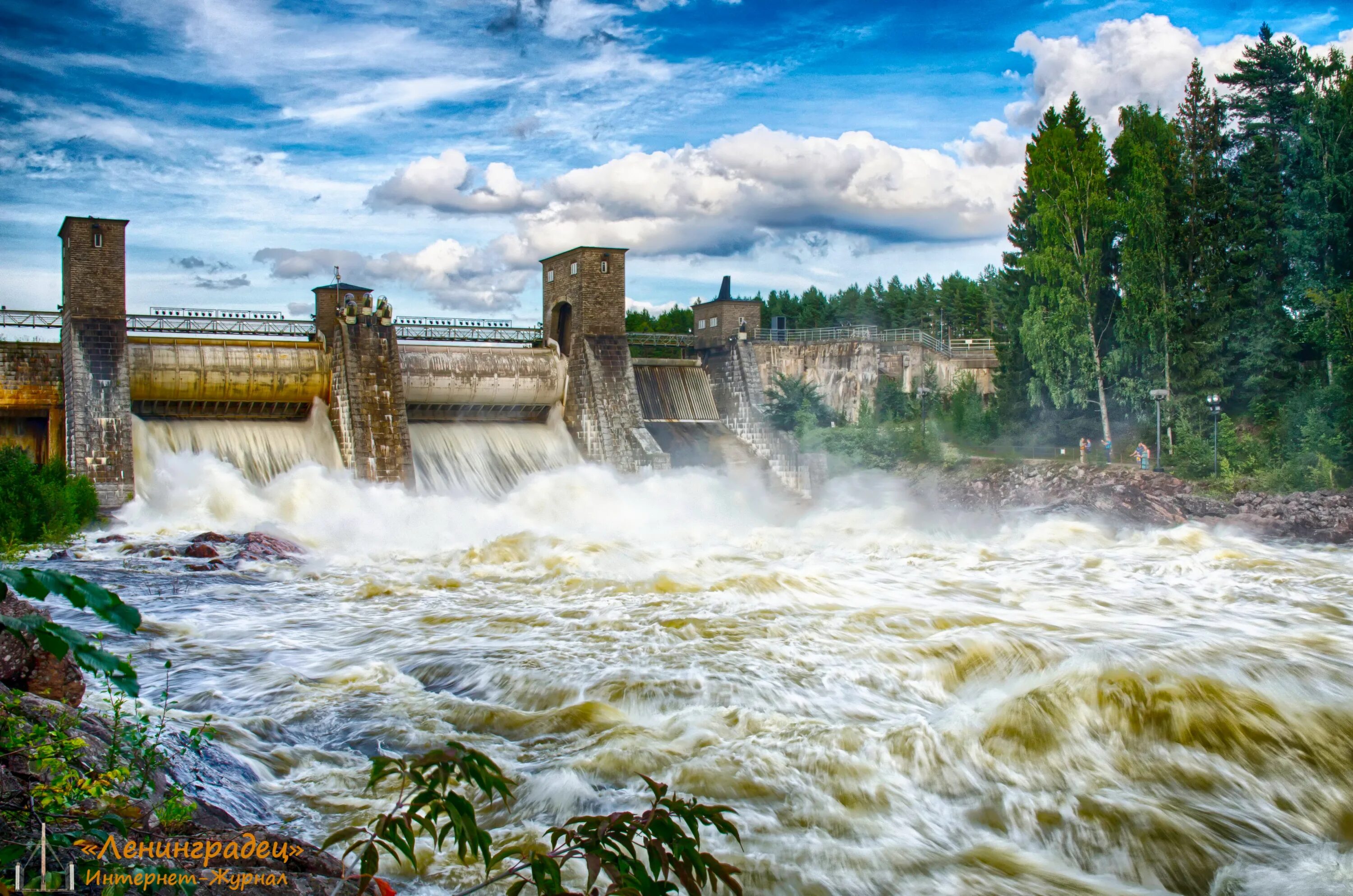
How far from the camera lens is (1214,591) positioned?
46.6 ft

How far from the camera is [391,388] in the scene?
23031 mm

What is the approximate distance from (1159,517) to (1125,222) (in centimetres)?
1002

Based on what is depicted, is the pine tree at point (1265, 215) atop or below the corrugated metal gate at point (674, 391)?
atop

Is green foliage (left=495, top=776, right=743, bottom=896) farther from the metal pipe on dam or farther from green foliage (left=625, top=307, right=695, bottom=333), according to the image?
green foliage (left=625, top=307, right=695, bottom=333)

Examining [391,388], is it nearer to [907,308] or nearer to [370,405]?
[370,405]

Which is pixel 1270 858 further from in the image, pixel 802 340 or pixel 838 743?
pixel 802 340

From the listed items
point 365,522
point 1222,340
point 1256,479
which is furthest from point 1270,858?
point 1222,340

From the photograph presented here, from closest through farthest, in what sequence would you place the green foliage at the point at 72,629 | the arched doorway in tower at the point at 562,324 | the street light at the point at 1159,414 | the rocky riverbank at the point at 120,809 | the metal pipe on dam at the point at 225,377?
the green foliage at the point at 72,629, the rocky riverbank at the point at 120,809, the metal pipe on dam at the point at 225,377, the street light at the point at 1159,414, the arched doorway in tower at the point at 562,324

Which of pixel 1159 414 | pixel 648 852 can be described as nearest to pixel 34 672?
pixel 648 852

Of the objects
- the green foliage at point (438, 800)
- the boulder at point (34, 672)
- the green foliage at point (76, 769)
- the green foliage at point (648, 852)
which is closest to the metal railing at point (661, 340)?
the boulder at point (34, 672)

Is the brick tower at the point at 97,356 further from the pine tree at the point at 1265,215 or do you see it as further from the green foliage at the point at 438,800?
the pine tree at the point at 1265,215

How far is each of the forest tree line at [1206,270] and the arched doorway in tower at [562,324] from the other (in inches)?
583

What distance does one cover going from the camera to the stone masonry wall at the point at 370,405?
2220 cm

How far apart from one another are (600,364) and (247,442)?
9.04 m
